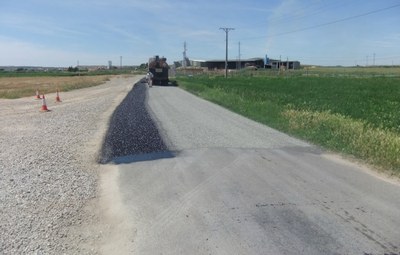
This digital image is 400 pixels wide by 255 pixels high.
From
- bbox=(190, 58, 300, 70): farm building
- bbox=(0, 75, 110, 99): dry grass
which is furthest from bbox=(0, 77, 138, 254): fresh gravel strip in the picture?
bbox=(190, 58, 300, 70): farm building

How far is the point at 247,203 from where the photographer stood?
6.67 metres

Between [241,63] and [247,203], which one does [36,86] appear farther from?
[241,63]

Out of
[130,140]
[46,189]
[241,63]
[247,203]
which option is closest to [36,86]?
[130,140]

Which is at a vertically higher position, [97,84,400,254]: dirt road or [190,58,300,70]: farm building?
[97,84,400,254]: dirt road

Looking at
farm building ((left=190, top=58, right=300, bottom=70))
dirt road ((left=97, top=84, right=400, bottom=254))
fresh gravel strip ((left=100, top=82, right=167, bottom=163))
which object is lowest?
farm building ((left=190, top=58, right=300, bottom=70))

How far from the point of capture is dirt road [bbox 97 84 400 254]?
5.23 meters

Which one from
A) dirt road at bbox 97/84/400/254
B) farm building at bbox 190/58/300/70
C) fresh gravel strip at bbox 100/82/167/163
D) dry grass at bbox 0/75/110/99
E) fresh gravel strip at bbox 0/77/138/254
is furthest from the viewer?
farm building at bbox 190/58/300/70

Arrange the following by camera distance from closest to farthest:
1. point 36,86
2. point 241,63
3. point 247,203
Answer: point 247,203
point 36,86
point 241,63

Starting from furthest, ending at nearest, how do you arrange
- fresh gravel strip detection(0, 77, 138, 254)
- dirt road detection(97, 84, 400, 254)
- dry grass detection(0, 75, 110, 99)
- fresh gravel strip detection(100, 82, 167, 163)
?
1. dry grass detection(0, 75, 110, 99)
2. fresh gravel strip detection(100, 82, 167, 163)
3. fresh gravel strip detection(0, 77, 138, 254)
4. dirt road detection(97, 84, 400, 254)

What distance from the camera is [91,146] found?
12.2 meters

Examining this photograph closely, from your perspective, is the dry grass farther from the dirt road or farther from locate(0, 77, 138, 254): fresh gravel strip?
the dirt road

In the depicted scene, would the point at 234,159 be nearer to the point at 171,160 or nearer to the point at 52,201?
the point at 171,160

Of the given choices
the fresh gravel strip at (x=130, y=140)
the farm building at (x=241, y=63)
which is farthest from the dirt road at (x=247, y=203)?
the farm building at (x=241, y=63)

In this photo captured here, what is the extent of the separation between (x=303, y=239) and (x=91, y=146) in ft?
26.3
